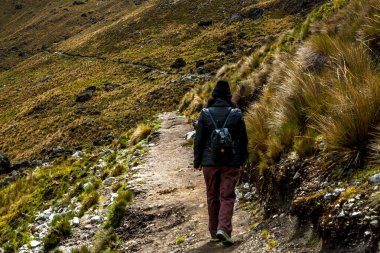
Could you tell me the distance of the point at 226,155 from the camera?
5.90 metres

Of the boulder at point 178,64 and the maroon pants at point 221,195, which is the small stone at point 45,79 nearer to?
the boulder at point 178,64

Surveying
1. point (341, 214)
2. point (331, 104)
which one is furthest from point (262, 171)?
point (341, 214)

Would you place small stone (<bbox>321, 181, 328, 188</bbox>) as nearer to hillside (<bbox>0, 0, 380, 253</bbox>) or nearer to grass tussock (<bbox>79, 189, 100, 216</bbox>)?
hillside (<bbox>0, 0, 380, 253</bbox>)

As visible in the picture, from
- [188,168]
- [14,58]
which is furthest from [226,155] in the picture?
[14,58]

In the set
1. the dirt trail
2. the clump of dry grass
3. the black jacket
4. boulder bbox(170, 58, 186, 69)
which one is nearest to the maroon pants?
the black jacket

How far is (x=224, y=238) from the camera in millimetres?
5832

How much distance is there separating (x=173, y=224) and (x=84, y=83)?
4968 cm

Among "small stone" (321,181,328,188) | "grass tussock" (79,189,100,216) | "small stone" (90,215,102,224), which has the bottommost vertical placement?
"grass tussock" (79,189,100,216)

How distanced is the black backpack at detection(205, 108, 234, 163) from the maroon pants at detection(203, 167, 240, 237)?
0.23 m

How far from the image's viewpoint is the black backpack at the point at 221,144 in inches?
228

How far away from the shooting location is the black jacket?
6.02 m

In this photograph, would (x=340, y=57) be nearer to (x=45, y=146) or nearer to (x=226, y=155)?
(x=226, y=155)

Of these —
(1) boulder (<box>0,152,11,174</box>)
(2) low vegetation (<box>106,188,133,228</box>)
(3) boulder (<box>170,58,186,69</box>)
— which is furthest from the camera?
(3) boulder (<box>170,58,186,69</box>)

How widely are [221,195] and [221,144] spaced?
2.83 ft
